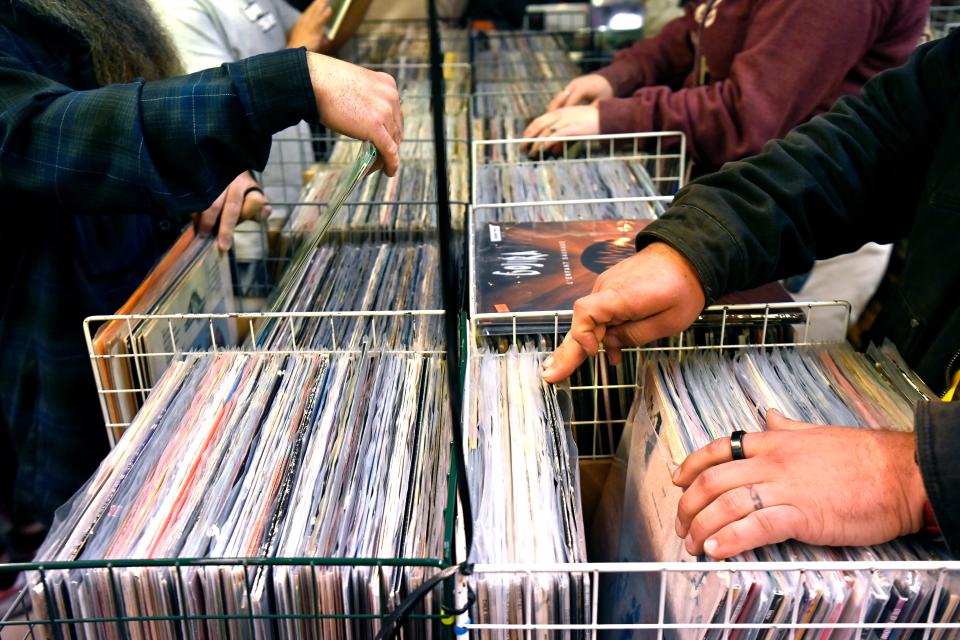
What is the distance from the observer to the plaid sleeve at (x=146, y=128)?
103 cm

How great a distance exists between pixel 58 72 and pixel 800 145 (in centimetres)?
115

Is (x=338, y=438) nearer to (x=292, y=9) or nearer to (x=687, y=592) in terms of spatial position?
(x=687, y=592)

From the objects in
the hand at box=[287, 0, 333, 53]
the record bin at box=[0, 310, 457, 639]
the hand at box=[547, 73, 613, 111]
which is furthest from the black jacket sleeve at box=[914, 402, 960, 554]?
the hand at box=[287, 0, 333, 53]

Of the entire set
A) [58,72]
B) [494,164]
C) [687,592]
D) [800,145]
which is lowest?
[687,592]

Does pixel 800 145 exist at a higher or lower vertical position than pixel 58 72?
lower

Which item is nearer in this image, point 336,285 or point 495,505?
point 495,505

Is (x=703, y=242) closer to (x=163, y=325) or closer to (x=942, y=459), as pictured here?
(x=942, y=459)

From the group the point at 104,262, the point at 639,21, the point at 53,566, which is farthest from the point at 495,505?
the point at 639,21

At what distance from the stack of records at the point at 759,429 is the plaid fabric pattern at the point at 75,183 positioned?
632 mm

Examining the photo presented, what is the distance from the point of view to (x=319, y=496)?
744mm

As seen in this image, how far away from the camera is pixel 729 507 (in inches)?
26.5

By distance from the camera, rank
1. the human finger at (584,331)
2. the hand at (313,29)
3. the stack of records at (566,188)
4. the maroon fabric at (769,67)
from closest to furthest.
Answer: the human finger at (584,331), the stack of records at (566,188), the maroon fabric at (769,67), the hand at (313,29)

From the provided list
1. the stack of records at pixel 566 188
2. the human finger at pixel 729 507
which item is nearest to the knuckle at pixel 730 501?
the human finger at pixel 729 507

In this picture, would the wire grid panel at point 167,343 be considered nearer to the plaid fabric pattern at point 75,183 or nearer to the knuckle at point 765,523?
the plaid fabric pattern at point 75,183
